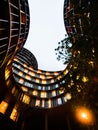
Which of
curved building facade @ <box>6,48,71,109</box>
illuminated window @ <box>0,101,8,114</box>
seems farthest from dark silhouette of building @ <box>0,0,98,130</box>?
curved building facade @ <box>6,48,71,109</box>

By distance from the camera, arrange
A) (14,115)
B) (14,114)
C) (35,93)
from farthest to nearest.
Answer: (35,93) → (14,114) → (14,115)

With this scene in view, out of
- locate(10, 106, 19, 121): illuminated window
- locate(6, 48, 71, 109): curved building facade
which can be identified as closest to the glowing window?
locate(10, 106, 19, 121): illuminated window

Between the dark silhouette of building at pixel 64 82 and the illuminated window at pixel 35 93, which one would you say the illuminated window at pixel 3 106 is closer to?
the dark silhouette of building at pixel 64 82

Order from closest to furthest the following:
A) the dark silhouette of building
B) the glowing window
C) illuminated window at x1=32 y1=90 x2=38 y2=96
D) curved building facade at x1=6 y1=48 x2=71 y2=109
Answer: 1. the dark silhouette of building
2. the glowing window
3. curved building facade at x1=6 y1=48 x2=71 y2=109
4. illuminated window at x1=32 y1=90 x2=38 y2=96

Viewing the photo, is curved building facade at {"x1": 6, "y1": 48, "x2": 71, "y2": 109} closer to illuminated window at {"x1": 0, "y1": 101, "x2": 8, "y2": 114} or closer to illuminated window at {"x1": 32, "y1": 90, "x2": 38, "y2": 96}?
illuminated window at {"x1": 32, "y1": 90, "x2": 38, "y2": 96}

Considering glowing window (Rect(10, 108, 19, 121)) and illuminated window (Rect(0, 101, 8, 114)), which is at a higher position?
illuminated window (Rect(0, 101, 8, 114))

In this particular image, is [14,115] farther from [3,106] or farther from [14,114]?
[3,106]

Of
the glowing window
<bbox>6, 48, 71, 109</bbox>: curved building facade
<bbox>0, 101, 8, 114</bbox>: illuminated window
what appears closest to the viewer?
<bbox>0, 101, 8, 114</bbox>: illuminated window

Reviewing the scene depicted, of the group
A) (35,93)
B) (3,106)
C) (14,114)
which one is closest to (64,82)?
(3,106)

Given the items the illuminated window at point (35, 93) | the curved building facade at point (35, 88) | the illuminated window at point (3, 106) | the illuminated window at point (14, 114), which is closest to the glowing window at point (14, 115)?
the illuminated window at point (14, 114)

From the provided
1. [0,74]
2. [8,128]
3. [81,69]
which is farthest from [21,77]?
[81,69]

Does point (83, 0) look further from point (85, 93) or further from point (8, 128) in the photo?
point (8, 128)

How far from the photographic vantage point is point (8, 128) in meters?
20.4

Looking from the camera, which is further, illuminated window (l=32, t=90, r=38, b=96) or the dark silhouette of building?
illuminated window (l=32, t=90, r=38, b=96)
